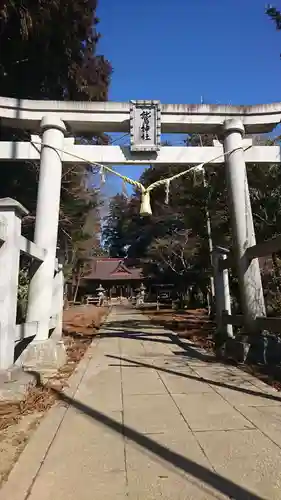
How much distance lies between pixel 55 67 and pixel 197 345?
446 inches

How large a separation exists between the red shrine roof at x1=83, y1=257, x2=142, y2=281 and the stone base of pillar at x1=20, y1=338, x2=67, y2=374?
3529 cm

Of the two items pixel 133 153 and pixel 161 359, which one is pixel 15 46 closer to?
pixel 133 153

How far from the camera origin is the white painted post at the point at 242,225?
686 cm

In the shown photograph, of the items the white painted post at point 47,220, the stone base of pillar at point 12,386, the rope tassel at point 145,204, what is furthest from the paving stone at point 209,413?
Result: the rope tassel at point 145,204

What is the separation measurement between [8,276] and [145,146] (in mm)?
4504

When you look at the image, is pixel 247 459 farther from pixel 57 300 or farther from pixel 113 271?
pixel 113 271

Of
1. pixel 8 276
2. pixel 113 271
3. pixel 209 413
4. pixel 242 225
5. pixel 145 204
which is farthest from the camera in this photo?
pixel 113 271

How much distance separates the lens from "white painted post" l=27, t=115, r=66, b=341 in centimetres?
646

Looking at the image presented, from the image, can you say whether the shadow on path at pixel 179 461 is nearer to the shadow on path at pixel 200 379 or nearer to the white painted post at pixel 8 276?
the white painted post at pixel 8 276

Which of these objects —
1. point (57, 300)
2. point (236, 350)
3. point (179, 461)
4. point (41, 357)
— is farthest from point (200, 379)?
point (57, 300)

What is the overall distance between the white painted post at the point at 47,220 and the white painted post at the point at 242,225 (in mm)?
3488

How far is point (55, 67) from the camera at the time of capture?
539 inches

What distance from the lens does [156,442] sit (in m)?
3.05

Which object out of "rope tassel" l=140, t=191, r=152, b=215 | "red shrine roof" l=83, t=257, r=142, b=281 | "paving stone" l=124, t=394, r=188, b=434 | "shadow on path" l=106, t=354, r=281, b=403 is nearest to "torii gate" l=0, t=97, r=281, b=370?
"rope tassel" l=140, t=191, r=152, b=215
